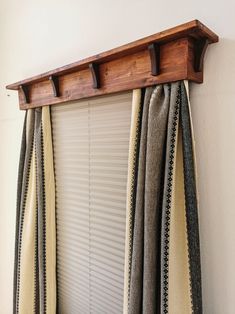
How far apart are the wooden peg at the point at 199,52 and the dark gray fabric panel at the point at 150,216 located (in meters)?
0.13

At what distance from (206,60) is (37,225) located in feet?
3.90

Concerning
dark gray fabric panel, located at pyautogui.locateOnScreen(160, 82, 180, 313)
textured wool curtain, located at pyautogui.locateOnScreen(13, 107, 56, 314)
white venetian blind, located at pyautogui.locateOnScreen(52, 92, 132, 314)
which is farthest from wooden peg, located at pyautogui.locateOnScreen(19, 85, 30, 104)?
dark gray fabric panel, located at pyautogui.locateOnScreen(160, 82, 180, 313)

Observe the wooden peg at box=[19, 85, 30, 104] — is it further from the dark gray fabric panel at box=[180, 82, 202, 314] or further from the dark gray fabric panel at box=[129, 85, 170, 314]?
the dark gray fabric panel at box=[180, 82, 202, 314]

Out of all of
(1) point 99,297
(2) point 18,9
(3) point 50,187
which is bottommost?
(1) point 99,297

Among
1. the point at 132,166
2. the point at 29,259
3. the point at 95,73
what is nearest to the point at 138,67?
the point at 95,73

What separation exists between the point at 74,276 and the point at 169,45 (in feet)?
3.99

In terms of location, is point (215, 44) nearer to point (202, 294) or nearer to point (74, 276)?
point (202, 294)

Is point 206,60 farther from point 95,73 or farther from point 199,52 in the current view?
point 95,73

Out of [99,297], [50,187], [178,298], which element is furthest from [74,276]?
[178,298]

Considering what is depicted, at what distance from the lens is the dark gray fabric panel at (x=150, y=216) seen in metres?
1.01

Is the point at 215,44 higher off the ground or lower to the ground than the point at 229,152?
higher

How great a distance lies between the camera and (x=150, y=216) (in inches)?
39.8

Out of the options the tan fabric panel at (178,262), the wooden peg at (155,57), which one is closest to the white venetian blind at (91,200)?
the wooden peg at (155,57)

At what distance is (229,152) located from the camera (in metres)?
0.96
